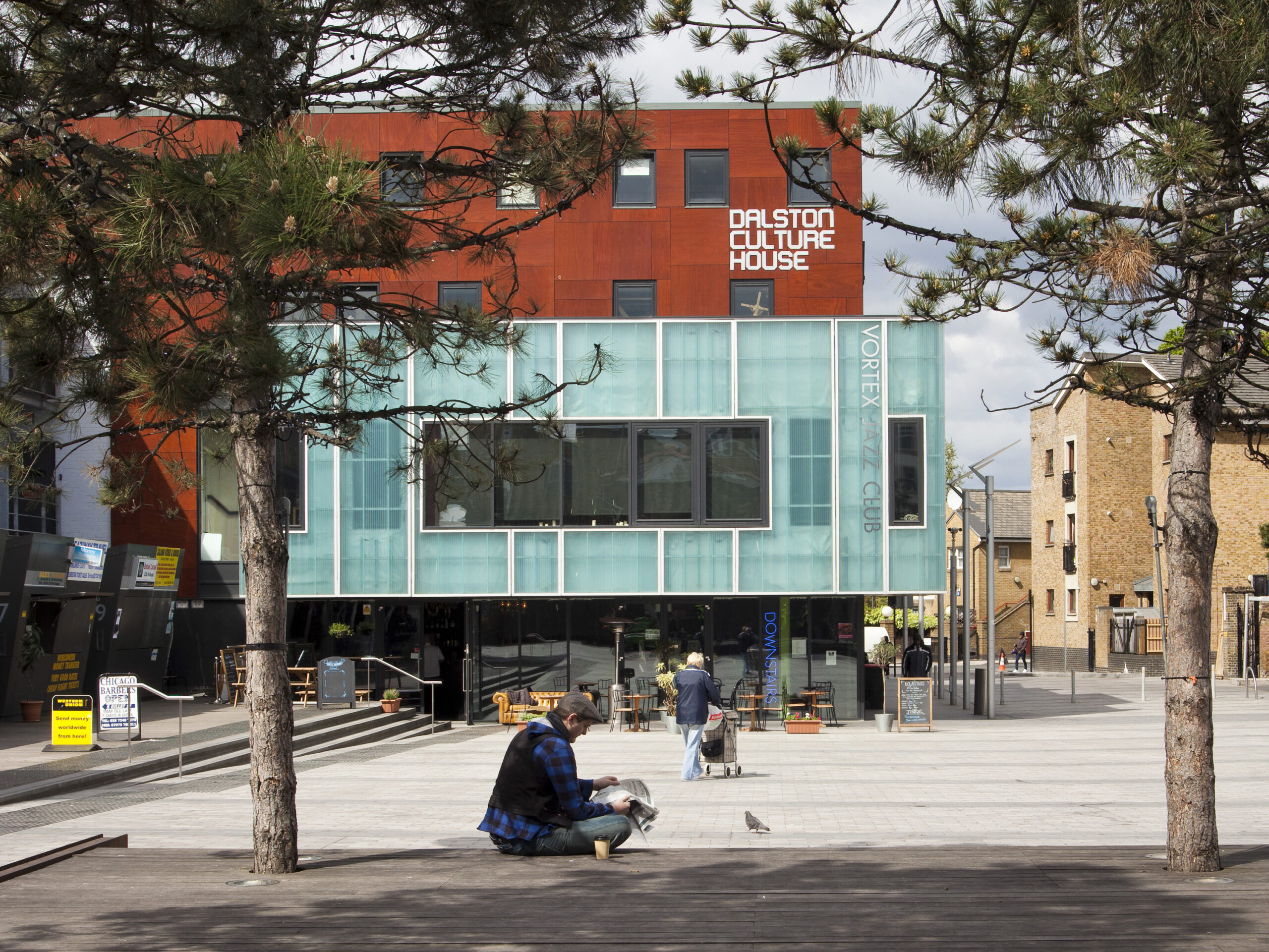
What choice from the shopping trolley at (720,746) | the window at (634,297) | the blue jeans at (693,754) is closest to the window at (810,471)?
the window at (634,297)

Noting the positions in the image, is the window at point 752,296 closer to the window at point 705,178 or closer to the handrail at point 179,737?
the window at point 705,178

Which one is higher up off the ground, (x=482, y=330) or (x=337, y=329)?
(x=337, y=329)

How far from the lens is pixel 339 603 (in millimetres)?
29156

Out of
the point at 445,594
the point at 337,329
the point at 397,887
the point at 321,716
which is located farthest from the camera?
the point at 445,594

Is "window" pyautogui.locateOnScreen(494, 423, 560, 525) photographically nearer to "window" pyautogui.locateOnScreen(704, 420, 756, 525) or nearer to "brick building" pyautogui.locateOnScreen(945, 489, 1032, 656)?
"window" pyautogui.locateOnScreen(704, 420, 756, 525)

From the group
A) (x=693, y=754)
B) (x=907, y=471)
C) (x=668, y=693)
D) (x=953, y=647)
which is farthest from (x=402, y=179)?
(x=953, y=647)

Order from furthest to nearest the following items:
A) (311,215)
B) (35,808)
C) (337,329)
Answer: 1. (337,329)
2. (35,808)
3. (311,215)

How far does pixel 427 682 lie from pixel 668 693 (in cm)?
518

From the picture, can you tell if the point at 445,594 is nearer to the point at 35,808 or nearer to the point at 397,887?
the point at 35,808

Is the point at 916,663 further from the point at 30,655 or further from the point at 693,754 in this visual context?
the point at 30,655

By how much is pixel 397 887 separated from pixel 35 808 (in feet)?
26.7

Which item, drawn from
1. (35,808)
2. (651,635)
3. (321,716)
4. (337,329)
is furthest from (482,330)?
(651,635)

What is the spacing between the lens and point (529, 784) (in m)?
8.83

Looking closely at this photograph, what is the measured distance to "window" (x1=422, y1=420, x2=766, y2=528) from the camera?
27266mm
